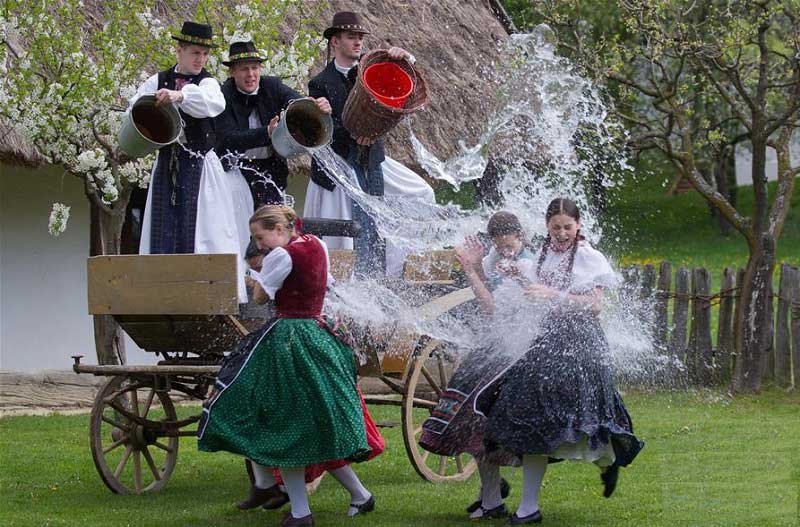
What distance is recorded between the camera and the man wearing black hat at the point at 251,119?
6.39 meters

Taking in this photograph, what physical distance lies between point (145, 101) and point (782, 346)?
5.59 metres

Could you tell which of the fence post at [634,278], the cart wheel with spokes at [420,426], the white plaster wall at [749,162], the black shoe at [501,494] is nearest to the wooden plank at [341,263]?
the cart wheel with spokes at [420,426]

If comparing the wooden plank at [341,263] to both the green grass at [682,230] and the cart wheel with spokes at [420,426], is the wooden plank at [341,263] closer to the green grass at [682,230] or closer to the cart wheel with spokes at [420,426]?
the cart wheel with spokes at [420,426]

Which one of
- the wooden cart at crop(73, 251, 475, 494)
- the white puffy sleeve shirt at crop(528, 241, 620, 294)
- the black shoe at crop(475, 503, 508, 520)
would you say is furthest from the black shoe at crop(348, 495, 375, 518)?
the white puffy sleeve shirt at crop(528, 241, 620, 294)

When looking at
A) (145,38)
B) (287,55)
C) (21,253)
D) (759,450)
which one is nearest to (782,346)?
(759,450)

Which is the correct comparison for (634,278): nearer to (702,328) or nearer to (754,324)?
(702,328)

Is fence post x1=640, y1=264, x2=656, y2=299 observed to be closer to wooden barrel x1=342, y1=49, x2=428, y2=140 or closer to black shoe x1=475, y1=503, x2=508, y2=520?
wooden barrel x1=342, y1=49, x2=428, y2=140

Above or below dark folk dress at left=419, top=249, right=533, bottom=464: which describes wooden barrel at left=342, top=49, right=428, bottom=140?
above

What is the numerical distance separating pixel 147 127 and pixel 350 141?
1158 mm

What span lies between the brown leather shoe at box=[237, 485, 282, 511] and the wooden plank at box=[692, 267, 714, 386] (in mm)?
4878

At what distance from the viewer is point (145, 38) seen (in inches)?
301

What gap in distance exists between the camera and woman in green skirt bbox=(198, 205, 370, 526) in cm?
496

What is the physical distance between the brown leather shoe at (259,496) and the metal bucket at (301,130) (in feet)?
5.42

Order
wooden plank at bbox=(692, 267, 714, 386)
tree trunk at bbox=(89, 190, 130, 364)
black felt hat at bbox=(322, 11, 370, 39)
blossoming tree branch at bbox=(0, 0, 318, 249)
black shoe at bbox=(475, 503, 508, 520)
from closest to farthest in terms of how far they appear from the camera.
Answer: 1. black shoe at bbox=(475, 503, 508, 520)
2. black felt hat at bbox=(322, 11, 370, 39)
3. blossoming tree branch at bbox=(0, 0, 318, 249)
4. tree trunk at bbox=(89, 190, 130, 364)
5. wooden plank at bbox=(692, 267, 714, 386)
